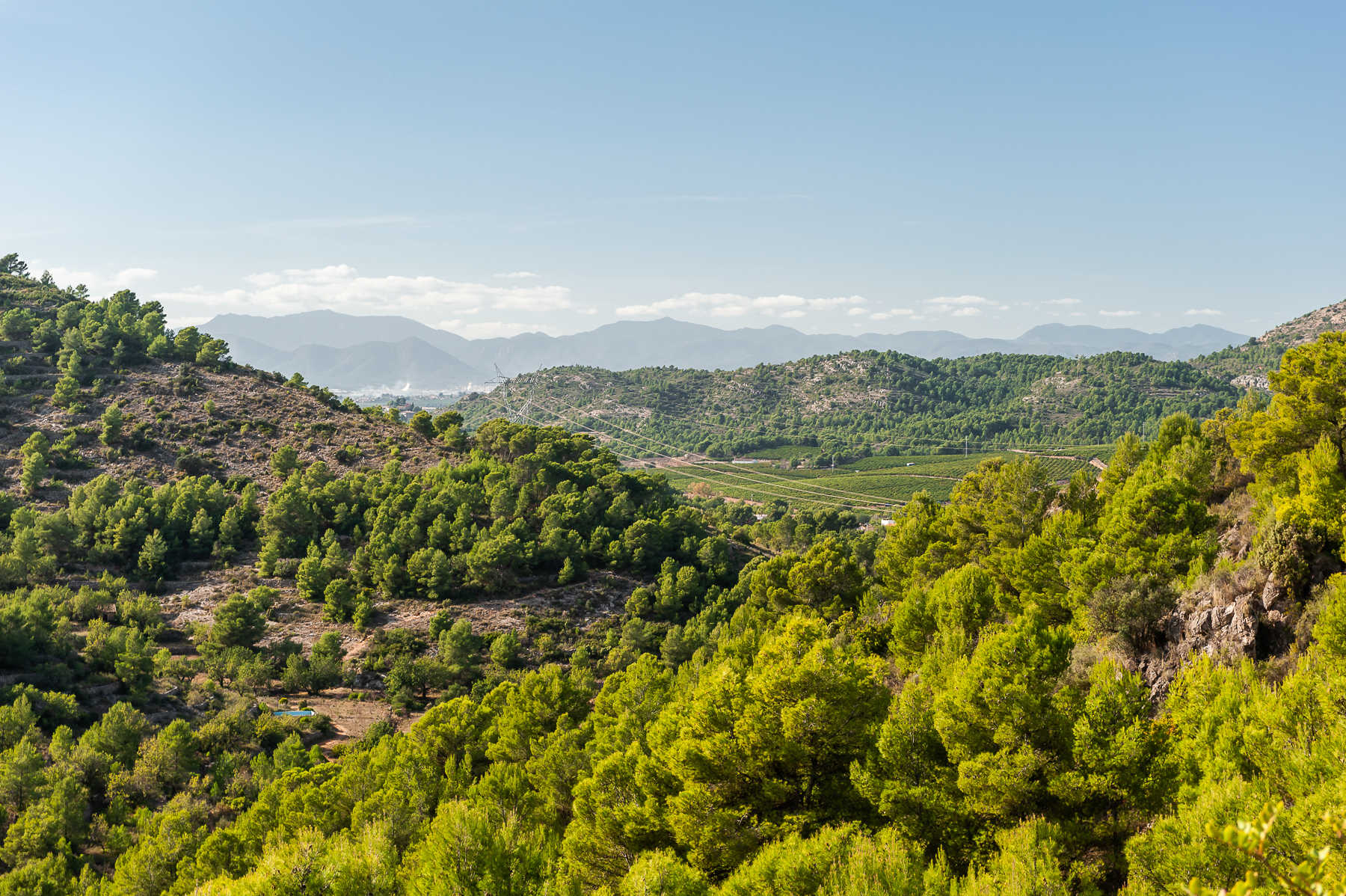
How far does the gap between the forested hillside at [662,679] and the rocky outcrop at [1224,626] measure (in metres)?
0.15

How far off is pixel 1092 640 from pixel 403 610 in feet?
201

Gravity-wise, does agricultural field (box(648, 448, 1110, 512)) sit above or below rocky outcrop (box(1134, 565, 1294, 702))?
below

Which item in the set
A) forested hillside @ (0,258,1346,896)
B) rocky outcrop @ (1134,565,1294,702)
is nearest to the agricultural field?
forested hillside @ (0,258,1346,896)

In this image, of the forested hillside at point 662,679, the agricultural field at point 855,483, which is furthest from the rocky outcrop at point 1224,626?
the agricultural field at point 855,483

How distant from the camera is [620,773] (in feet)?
84.7

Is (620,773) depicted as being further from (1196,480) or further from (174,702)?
(174,702)

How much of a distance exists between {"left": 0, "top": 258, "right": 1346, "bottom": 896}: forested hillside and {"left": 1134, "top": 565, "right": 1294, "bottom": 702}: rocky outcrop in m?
0.15

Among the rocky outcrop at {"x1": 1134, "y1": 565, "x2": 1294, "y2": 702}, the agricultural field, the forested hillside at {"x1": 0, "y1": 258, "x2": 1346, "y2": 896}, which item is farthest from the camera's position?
the agricultural field

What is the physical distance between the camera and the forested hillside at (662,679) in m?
18.6

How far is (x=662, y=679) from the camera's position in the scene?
41.5 m

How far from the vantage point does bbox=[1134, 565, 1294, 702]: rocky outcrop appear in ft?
86.0

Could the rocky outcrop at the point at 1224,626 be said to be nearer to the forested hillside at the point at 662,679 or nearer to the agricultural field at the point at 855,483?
the forested hillside at the point at 662,679

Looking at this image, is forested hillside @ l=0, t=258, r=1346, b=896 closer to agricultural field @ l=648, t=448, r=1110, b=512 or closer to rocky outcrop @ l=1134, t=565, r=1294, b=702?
rocky outcrop @ l=1134, t=565, r=1294, b=702

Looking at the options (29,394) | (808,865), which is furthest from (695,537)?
(29,394)
